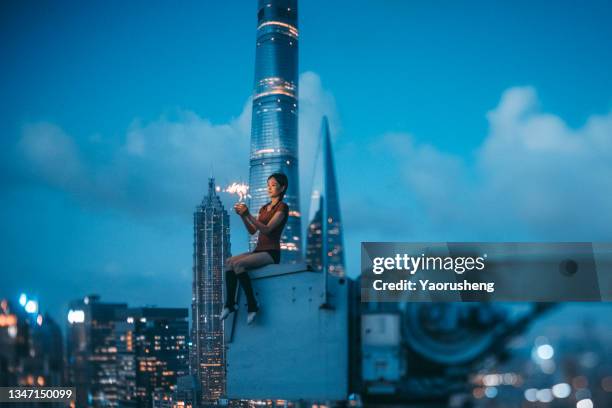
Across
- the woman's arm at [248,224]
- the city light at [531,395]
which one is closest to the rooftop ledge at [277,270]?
the woman's arm at [248,224]

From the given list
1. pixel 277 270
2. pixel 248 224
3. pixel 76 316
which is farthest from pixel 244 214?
pixel 76 316

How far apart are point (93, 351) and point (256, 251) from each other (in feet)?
28.9

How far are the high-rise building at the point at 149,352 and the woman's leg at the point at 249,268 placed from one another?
1175 cm

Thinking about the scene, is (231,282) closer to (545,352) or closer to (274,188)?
(274,188)

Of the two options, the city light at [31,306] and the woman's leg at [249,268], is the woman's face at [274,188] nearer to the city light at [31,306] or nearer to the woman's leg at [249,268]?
the woman's leg at [249,268]

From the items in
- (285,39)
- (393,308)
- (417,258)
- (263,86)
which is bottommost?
(393,308)

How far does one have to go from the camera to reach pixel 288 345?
260 inches

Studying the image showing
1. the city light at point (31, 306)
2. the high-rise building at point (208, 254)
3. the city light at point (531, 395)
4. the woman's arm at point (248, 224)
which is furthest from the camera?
the high-rise building at point (208, 254)

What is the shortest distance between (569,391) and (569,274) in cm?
279

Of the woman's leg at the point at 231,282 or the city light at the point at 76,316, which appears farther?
the city light at the point at 76,316

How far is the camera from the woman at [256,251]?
676 centimetres

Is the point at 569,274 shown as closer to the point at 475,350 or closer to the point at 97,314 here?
the point at 475,350

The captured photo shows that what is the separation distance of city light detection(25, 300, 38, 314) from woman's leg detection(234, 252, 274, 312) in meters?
5.40

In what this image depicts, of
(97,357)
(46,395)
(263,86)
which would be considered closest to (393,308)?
(46,395)
